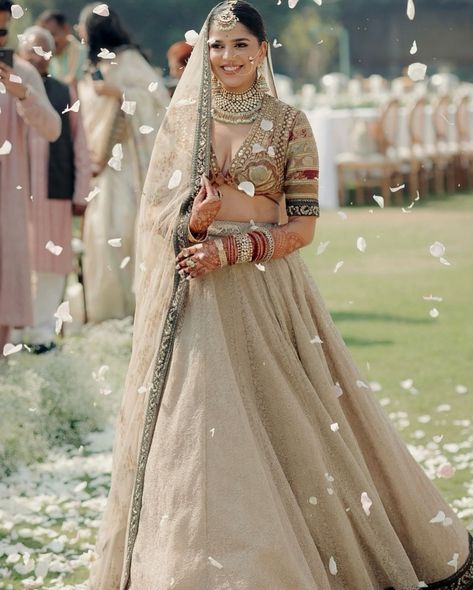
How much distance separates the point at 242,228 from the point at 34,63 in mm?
4222

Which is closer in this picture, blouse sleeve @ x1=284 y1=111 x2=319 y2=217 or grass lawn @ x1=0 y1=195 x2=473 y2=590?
blouse sleeve @ x1=284 y1=111 x2=319 y2=217

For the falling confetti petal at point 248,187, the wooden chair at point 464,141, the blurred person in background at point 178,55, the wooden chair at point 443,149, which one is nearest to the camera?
the falling confetti petal at point 248,187

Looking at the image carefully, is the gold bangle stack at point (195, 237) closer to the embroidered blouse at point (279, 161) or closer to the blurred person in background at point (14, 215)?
the embroidered blouse at point (279, 161)

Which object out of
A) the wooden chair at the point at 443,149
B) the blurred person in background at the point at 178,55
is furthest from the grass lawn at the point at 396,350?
the wooden chair at the point at 443,149

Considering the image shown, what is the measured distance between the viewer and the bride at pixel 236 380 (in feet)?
12.2

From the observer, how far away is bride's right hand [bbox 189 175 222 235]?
378 cm

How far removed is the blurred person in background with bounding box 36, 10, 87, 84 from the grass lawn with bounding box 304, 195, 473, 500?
257 cm

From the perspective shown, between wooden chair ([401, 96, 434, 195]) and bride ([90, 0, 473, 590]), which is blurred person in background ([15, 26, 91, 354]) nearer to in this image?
bride ([90, 0, 473, 590])

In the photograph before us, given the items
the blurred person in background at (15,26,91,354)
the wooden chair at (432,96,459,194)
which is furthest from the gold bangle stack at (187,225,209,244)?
the wooden chair at (432,96,459,194)

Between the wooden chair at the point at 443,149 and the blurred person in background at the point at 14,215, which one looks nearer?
the blurred person in background at the point at 14,215

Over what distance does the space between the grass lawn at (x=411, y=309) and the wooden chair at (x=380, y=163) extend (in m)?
0.69

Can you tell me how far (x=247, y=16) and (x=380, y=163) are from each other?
12.2 m

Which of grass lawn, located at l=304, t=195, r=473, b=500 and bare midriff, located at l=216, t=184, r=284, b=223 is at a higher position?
bare midriff, located at l=216, t=184, r=284, b=223

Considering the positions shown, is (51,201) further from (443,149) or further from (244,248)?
(443,149)
